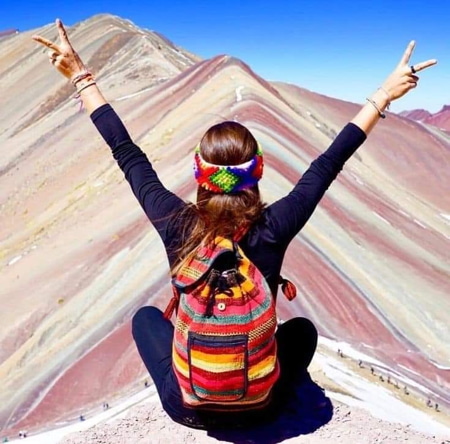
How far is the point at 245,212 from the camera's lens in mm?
2047

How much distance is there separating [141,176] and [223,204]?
37 cm

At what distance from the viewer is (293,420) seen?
115 inches

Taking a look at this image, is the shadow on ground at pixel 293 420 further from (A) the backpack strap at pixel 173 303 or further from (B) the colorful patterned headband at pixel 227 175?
(B) the colorful patterned headband at pixel 227 175

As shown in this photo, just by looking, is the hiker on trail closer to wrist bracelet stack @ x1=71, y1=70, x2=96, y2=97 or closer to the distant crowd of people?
wrist bracelet stack @ x1=71, y1=70, x2=96, y2=97

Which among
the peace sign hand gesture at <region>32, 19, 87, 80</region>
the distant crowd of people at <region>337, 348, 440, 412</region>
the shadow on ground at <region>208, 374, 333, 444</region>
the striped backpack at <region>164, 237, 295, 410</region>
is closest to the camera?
the striped backpack at <region>164, 237, 295, 410</region>

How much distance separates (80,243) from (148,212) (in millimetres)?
6382

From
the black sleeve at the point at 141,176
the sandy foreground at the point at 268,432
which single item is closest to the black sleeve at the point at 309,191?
Result: the black sleeve at the point at 141,176

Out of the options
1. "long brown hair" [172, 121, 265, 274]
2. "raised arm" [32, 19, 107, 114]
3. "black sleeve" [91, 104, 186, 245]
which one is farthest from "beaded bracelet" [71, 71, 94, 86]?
"long brown hair" [172, 121, 265, 274]

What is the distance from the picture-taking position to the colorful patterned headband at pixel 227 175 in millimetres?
2025

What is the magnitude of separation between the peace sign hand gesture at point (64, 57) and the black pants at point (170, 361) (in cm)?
106

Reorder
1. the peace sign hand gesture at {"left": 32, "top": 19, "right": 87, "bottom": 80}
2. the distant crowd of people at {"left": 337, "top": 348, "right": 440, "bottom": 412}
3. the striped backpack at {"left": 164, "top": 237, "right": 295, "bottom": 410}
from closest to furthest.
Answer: the striped backpack at {"left": 164, "top": 237, "right": 295, "bottom": 410} → the peace sign hand gesture at {"left": 32, "top": 19, "right": 87, "bottom": 80} → the distant crowd of people at {"left": 337, "top": 348, "right": 440, "bottom": 412}

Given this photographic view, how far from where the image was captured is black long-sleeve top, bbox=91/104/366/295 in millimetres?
2096

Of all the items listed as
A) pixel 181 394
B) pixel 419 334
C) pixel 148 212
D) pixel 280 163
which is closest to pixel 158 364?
pixel 181 394

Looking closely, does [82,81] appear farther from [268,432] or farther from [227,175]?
[268,432]
